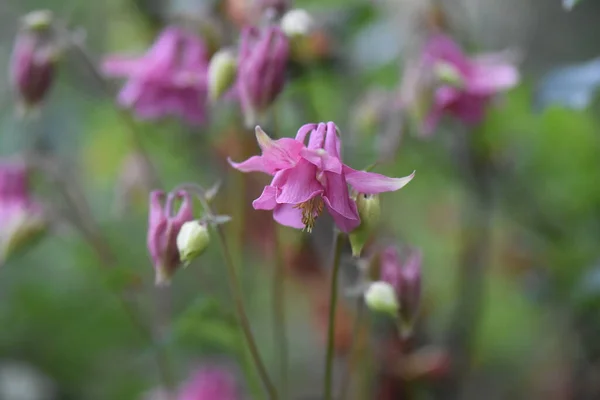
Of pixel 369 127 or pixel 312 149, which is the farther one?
pixel 369 127

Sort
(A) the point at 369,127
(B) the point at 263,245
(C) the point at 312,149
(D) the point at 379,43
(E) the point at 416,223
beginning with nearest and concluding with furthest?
(C) the point at 312,149
(A) the point at 369,127
(D) the point at 379,43
(B) the point at 263,245
(E) the point at 416,223

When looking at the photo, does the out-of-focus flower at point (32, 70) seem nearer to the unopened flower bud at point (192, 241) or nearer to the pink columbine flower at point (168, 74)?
the pink columbine flower at point (168, 74)

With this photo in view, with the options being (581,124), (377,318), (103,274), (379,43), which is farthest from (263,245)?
(581,124)

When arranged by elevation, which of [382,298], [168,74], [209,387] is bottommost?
[382,298]

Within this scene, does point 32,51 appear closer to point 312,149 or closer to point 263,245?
point 312,149

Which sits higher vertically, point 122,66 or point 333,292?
point 122,66

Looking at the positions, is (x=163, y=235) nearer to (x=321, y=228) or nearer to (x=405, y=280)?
(x=405, y=280)

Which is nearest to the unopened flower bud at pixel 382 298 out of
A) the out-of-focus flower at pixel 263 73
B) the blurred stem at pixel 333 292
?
the blurred stem at pixel 333 292

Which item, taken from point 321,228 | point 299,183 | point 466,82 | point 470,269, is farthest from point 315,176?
point 470,269
